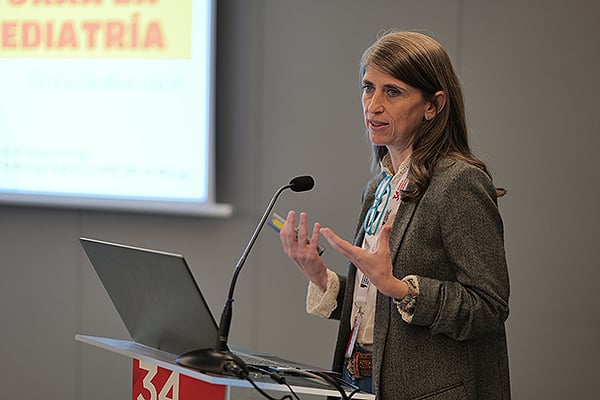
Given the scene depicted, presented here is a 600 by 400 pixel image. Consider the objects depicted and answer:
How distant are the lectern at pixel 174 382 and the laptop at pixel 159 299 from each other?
39 mm

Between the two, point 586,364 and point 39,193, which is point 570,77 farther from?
point 39,193

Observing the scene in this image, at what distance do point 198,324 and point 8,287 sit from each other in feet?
8.90

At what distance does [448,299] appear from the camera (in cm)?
184

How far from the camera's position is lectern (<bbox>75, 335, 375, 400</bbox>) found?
5.39 ft

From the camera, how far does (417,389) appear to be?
1.91m

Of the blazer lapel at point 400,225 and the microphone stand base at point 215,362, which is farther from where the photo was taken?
the blazer lapel at point 400,225

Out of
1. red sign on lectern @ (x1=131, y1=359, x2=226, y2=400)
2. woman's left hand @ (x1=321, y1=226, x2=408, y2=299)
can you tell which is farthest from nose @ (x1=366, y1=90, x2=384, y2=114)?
red sign on lectern @ (x1=131, y1=359, x2=226, y2=400)

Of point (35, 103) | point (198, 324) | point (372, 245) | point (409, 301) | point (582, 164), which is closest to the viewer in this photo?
point (198, 324)

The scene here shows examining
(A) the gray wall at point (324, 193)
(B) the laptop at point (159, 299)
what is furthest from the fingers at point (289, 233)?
(A) the gray wall at point (324, 193)

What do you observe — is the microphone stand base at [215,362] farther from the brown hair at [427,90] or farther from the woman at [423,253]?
the brown hair at [427,90]

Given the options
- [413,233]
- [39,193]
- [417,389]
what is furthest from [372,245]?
[39,193]

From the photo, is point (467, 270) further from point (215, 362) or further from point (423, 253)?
point (215, 362)

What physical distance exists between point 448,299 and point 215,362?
53cm

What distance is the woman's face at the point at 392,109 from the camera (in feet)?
6.54
